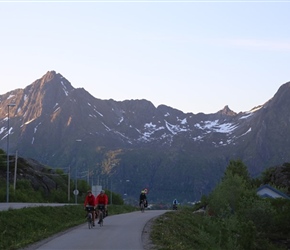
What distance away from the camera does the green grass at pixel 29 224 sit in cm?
3170

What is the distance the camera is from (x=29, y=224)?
39688 millimetres

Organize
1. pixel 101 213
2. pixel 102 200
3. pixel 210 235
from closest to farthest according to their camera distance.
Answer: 1. pixel 101 213
2. pixel 210 235
3. pixel 102 200

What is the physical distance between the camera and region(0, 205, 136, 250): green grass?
31.7 metres

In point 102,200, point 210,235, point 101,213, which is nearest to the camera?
point 101,213

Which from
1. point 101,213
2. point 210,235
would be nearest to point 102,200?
point 101,213

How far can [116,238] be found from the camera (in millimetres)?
32188

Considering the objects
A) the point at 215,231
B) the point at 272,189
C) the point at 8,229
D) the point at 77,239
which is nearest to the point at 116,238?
the point at 77,239

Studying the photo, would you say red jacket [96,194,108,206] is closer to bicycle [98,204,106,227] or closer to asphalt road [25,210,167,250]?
bicycle [98,204,106,227]

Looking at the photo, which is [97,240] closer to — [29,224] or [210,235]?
[29,224]

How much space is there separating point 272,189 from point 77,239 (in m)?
65.1

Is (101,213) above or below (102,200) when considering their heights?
below

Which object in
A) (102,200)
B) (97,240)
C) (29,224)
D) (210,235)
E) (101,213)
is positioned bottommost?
(97,240)

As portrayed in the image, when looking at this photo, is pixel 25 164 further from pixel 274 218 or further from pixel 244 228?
pixel 244 228

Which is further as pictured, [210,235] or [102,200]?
[102,200]
